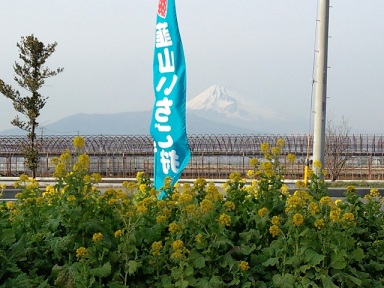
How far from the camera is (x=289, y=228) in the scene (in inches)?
217

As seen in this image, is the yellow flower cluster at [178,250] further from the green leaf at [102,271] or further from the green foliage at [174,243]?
the green leaf at [102,271]

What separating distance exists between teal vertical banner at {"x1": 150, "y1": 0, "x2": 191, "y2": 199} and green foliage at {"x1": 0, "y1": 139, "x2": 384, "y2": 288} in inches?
149

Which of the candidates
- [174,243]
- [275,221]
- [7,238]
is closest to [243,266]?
[275,221]

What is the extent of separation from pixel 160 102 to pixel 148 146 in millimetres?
19903

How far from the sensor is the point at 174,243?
5.27 meters

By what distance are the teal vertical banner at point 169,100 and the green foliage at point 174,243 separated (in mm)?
3792

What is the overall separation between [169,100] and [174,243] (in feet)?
15.6

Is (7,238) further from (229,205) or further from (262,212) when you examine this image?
(262,212)

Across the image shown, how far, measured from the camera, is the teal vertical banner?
31.9ft

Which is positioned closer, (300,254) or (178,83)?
(300,254)

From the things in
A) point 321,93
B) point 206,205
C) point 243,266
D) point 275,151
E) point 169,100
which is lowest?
point 243,266

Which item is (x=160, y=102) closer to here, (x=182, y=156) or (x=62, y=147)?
(x=182, y=156)

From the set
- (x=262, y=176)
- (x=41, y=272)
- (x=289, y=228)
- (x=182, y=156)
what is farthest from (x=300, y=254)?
(x=182, y=156)

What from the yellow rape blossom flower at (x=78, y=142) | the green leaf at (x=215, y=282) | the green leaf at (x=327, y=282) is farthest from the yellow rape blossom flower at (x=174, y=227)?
the green leaf at (x=327, y=282)
